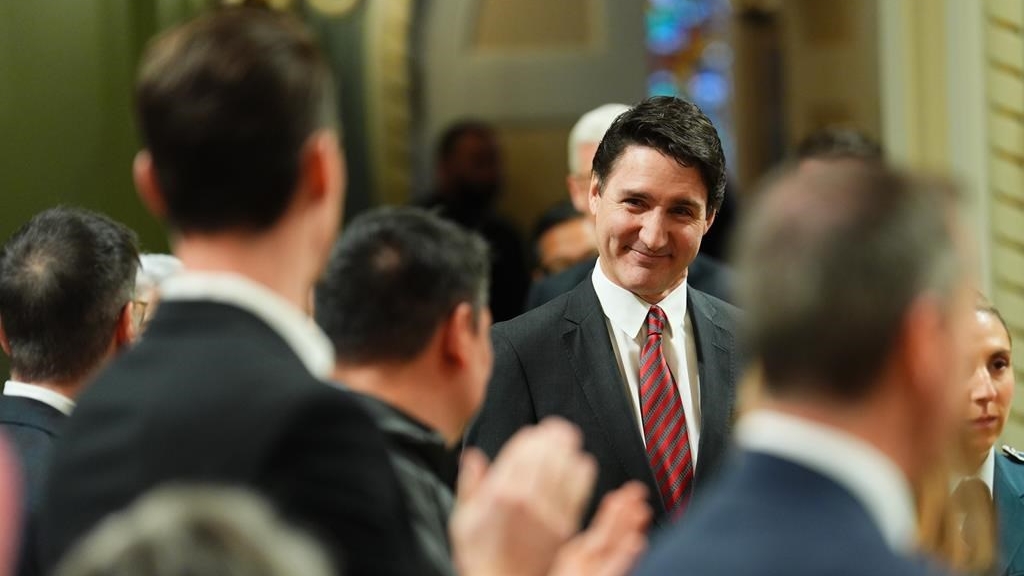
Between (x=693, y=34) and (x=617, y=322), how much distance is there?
9622 millimetres

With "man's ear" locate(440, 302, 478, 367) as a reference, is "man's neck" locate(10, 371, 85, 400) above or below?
below

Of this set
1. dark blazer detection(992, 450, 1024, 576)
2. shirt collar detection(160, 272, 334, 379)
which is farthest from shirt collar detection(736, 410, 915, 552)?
dark blazer detection(992, 450, 1024, 576)

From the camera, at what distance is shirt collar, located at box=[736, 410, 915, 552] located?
1.45m

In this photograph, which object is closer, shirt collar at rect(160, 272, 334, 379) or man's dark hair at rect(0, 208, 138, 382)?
shirt collar at rect(160, 272, 334, 379)

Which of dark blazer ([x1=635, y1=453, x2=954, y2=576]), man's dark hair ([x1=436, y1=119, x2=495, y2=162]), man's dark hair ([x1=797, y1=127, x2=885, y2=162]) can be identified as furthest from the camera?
man's dark hair ([x1=436, y1=119, x2=495, y2=162])

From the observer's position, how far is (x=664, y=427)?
10.3 feet

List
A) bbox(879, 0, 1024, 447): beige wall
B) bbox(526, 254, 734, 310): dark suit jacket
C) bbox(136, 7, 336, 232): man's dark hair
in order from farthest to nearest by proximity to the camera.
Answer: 1. bbox(879, 0, 1024, 447): beige wall
2. bbox(526, 254, 734, 310): dark suit jacket
3. bbox(136, 7, 336, 232): man's dark hair

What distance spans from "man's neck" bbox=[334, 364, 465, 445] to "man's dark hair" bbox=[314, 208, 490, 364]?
14mm

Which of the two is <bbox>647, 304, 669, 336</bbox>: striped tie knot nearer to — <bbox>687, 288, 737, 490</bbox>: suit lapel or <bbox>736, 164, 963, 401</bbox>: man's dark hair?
<bbox>687, 288, 737, 490</bbox>: suit lapel

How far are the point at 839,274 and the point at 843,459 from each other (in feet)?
0.50

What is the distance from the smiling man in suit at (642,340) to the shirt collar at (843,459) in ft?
5.25

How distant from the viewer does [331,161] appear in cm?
177

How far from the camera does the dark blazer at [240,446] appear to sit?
5.18ft

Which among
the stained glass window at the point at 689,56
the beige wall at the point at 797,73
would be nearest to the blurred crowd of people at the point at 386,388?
the beige wall at the point at 797,73
